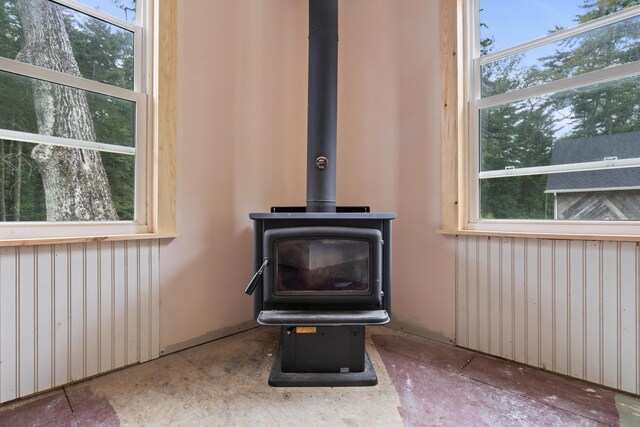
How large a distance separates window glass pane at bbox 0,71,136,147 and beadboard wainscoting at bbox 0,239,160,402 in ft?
1.93

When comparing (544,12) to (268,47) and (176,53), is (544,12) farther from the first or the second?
(176,53)

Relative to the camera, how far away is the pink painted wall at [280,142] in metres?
1.84

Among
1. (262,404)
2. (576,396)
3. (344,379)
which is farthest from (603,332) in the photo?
(262,404)

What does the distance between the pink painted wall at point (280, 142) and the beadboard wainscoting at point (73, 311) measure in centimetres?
14

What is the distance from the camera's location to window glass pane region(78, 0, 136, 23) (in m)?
1.60

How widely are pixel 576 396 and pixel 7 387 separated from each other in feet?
8.51

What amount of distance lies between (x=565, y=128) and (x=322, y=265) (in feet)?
5.07

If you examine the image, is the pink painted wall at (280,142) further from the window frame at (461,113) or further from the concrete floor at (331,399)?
the concrete floor at (331,399)

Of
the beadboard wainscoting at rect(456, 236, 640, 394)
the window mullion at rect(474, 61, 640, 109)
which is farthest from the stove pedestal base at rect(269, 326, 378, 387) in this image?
the window mullion at rect(474, 61, 640, 109)

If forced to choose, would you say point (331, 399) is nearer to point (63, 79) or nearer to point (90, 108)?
point (90, 108)

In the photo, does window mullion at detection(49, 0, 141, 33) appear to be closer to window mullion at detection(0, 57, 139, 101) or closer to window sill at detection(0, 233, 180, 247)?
window mullion at detection(0, 57, 139, 101)

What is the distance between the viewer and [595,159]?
1.51 m

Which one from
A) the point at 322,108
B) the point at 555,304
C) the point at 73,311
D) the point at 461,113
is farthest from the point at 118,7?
the point at 555,304

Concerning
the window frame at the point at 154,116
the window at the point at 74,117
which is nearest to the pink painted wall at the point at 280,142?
the window frame at the point at 154,116
